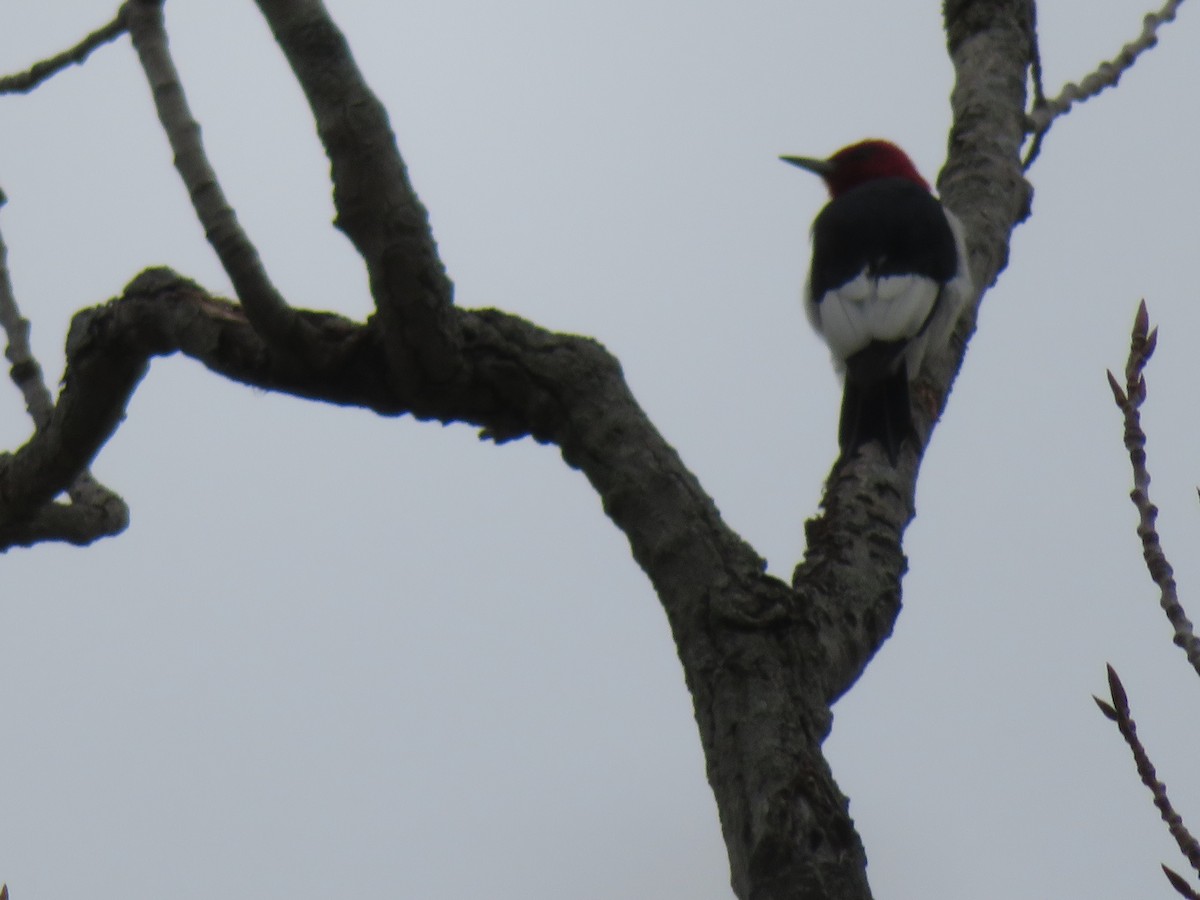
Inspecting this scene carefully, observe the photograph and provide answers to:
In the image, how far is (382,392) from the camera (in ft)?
7.21

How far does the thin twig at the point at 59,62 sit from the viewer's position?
2.25m

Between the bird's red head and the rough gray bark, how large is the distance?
343 cm

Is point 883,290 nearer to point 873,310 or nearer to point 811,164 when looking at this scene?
point 873,310

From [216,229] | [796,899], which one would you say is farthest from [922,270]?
[796,899]

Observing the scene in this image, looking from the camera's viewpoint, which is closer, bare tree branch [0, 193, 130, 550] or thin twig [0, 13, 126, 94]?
thin twig [0, 13, 126, 94]

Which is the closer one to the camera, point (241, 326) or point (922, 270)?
point (241, 326)

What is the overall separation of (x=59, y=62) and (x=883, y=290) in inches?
102

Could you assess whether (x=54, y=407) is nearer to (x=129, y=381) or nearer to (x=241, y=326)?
(x=129, y=381)

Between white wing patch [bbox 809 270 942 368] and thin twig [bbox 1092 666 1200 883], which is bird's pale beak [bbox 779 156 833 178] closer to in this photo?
white wing patch [bbox 809 270 942 368]

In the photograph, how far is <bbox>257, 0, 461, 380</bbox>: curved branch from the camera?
1.88 meters

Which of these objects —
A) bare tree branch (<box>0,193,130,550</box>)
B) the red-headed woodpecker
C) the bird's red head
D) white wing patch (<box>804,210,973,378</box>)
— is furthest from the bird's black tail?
the bird's red head

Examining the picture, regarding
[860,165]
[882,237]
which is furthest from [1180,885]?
[860,165]

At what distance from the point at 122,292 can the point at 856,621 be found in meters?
1.21

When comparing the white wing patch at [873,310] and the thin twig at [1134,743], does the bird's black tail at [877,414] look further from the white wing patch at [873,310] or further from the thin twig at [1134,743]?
the thin twig at [1134,743]
